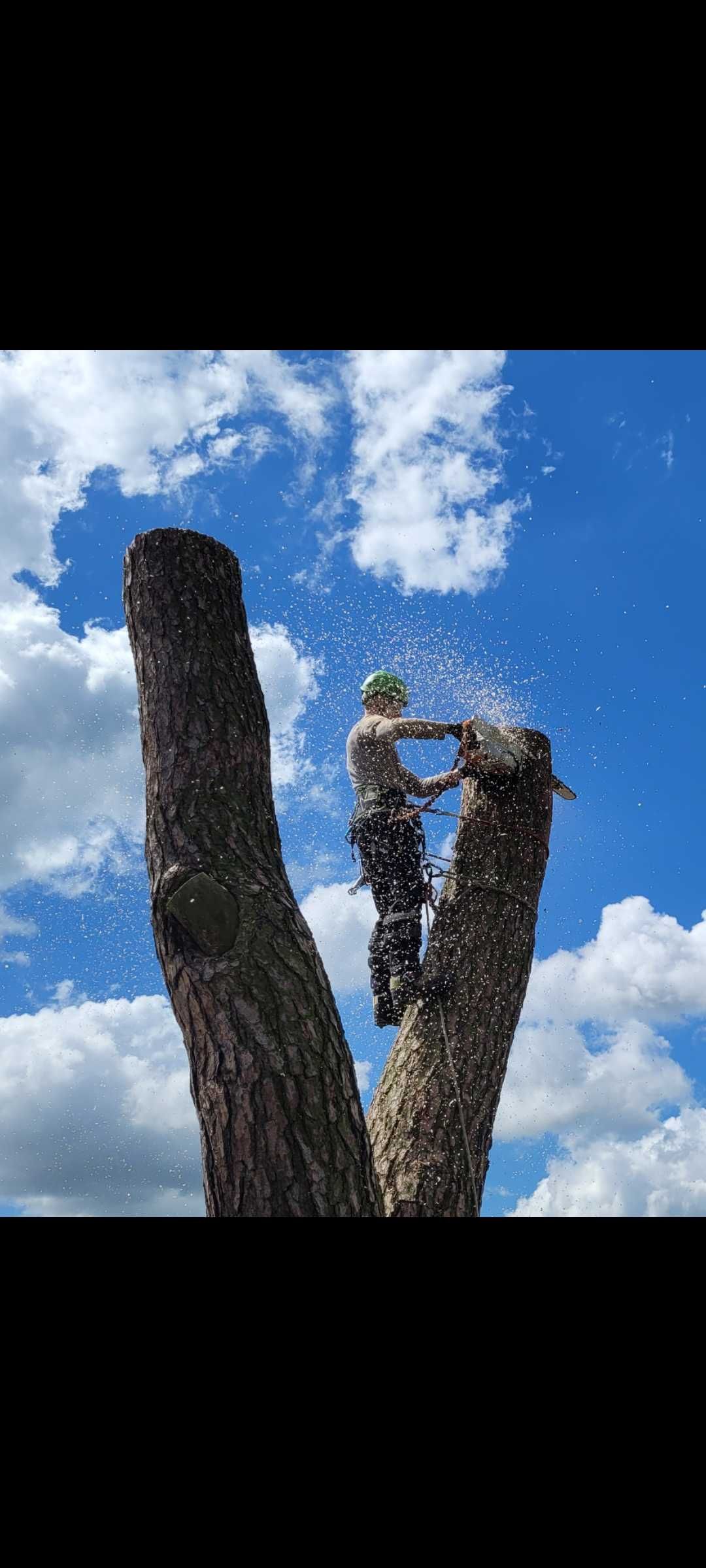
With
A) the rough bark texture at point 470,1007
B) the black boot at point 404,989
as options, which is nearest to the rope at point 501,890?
the rough bark texture at point 470,1007

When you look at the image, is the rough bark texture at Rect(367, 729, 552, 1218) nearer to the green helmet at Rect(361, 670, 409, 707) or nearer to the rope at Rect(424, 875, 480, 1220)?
the rope at Rect(424, 875, 480, 1220)

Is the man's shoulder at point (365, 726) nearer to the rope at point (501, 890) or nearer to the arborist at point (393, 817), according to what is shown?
the arborist at point (393, 817)

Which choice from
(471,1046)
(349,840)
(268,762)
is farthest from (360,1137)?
(349,840)

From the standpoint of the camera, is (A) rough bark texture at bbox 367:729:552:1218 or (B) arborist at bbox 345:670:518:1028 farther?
(B) arborist at bbox 345:670:518:1028

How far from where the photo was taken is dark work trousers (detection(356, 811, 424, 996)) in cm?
403

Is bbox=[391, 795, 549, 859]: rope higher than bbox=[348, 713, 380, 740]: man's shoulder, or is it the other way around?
bbox=[348, 713, 380, 740]: man's shoulder

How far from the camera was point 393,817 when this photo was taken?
432 centimetres

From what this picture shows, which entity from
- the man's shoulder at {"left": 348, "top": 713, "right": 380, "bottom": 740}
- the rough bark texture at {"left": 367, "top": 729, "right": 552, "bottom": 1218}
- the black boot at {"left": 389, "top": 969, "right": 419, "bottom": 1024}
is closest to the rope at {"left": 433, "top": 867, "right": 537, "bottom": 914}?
the rough bark texture at {"left": 367, "top": 729, "right": 552, "bottom": 1218}

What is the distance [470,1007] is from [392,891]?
2.25ft

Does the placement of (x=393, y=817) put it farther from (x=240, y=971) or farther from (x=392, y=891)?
(x=240, y=971)

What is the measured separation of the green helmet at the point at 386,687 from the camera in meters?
4.57

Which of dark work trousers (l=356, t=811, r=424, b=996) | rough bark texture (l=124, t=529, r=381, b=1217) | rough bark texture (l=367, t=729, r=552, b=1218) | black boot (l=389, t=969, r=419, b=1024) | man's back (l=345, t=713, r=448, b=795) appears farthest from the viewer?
man's back (l=345, t=713, r=448, b=795)
